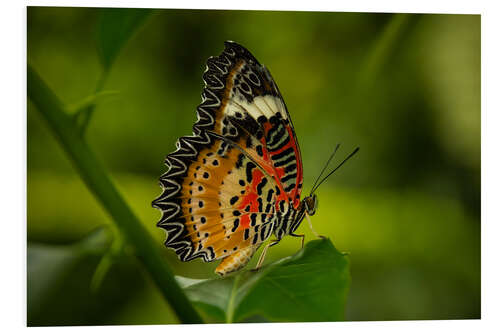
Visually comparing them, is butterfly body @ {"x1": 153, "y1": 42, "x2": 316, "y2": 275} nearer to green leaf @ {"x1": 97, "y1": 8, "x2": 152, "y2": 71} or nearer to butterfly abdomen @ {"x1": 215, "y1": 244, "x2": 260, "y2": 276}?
butterfly abdomen @ {"x1": 215, "y1": 244, "x2": 260, "y2": 276}

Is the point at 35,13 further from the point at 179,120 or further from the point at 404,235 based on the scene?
the point at 404,235

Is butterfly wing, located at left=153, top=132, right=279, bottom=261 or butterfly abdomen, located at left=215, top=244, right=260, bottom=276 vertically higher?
butterfly wing, located at left=153, top=132, right=279, bottom=261

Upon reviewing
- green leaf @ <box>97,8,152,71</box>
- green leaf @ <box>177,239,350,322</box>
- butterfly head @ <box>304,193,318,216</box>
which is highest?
green leaf @ <box>97,8,152,71</box>

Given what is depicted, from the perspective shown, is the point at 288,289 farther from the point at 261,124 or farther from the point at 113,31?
the point at 113,31

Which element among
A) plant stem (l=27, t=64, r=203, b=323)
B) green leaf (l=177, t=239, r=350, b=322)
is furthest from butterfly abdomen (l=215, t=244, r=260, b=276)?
plant stem (l=27, t=64, r=203, b=323)

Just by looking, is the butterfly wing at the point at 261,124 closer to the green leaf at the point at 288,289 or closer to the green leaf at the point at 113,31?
the green leaf at the point at 288,289

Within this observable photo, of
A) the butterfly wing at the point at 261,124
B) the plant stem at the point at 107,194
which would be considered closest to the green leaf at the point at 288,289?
Answer: the plant stem at the point at 107,194

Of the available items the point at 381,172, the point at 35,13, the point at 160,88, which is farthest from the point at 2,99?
the point at 381,172
